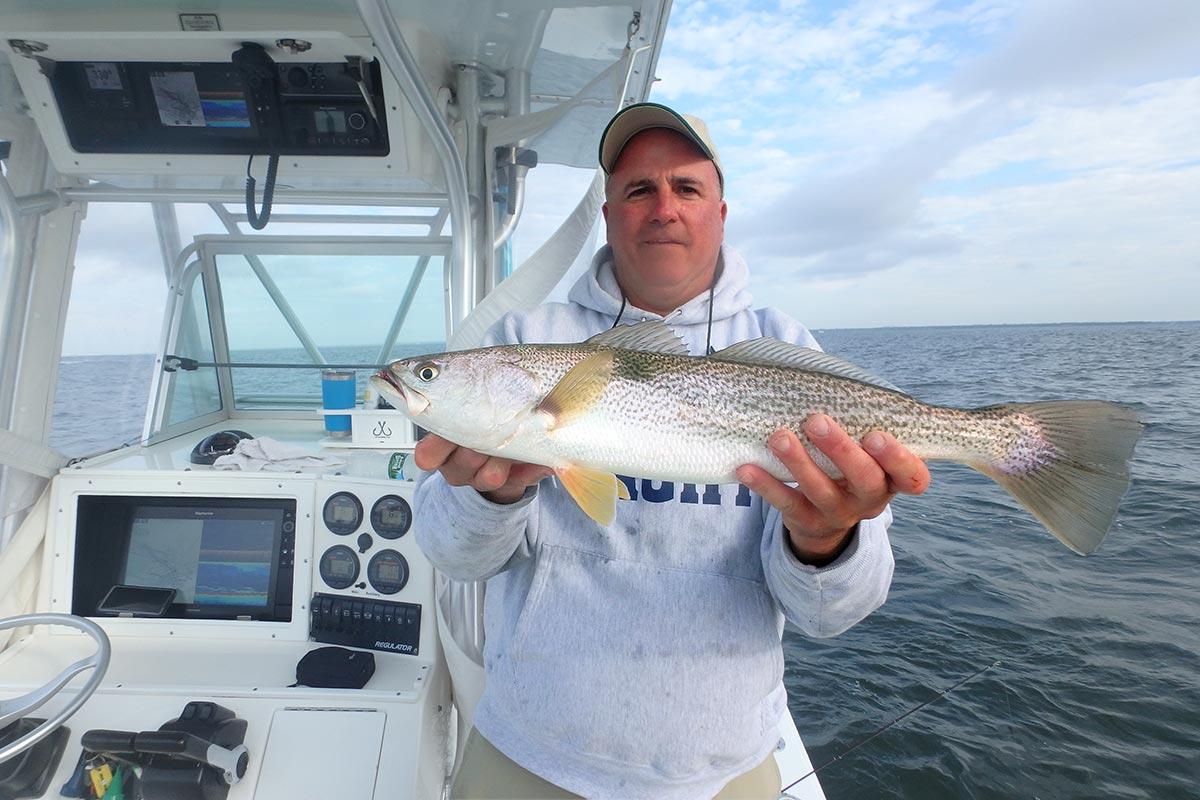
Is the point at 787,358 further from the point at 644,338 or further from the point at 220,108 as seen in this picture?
the point at 220,108

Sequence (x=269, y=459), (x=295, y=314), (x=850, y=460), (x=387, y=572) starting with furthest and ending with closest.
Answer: (x=295, y=314), (x=269, y=459), (x=387, y=572), (x=850, y=460)

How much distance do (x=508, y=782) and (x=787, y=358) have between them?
73.3 inches

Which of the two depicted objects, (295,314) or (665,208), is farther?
(295,314)

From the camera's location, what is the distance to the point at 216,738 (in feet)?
9.20

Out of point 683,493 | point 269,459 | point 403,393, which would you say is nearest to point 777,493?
point 683,493

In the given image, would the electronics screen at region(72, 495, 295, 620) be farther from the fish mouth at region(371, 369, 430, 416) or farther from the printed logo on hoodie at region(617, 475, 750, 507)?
the printed logo on hoodie at region(617, 475, 750, 507)

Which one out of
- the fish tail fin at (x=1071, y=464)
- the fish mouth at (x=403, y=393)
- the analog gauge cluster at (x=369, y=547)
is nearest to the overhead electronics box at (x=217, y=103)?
the analog gauge cluster at (x=369, y=547)

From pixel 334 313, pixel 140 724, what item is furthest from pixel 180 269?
pixel 140 724

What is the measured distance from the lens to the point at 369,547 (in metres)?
3.68

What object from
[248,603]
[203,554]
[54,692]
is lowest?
[54,692]

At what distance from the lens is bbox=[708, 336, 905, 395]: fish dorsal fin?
233 centimetres

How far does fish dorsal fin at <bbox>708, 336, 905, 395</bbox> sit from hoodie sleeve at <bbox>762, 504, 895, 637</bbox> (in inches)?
20.6

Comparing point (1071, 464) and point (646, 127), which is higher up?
point (646, 127)

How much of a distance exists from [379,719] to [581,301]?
2.20 metres
